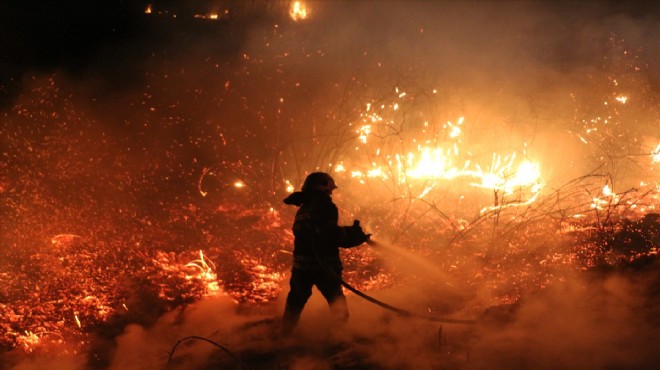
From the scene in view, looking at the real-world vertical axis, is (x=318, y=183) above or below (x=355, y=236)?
above

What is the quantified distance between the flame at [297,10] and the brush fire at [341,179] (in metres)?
0.04

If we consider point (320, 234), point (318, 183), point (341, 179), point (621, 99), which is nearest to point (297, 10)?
point (341, 179)

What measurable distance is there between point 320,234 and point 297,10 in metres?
6.56

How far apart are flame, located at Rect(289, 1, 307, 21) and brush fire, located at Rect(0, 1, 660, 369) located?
1.6 inches

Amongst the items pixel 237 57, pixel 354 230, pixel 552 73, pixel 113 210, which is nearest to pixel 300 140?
pixel 237 57

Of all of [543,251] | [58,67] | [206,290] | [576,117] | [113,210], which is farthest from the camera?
[576,117]

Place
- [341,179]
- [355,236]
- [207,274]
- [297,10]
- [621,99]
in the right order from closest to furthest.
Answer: [355,236] → [207,274] → [341,179] → [297,10] → [621,99]

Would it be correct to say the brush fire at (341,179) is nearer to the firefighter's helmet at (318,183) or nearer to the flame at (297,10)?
the flame at (297,10)

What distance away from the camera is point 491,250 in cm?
686

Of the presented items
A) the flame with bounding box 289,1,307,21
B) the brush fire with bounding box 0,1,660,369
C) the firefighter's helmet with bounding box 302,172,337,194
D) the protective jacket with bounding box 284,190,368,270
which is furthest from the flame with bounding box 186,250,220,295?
the flame with bounding box 289,1,307,21

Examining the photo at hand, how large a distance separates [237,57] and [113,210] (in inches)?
137

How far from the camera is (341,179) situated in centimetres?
868

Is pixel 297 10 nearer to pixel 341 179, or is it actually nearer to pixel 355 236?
pixel 341 179

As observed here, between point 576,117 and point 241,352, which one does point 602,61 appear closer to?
point 576,117
